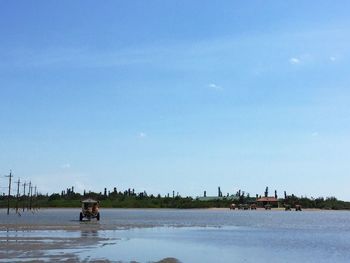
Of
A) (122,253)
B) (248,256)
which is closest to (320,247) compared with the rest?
(248,256)

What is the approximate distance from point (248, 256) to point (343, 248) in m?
11.1

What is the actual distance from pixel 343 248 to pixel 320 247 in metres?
1.66

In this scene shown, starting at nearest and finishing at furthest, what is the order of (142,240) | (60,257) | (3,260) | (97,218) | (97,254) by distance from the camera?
(3,260)
(60,257)
(97,254)
(142,240)
(97,218)

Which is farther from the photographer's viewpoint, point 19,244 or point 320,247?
point 320,247

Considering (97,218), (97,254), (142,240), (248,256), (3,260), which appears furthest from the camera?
(97,218)

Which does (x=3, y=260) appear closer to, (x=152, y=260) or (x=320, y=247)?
(x=152, y=260)

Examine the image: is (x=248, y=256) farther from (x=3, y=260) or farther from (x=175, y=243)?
(x=3, y=260)

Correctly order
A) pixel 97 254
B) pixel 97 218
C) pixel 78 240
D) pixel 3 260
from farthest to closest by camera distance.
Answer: pixel 97 218, pixel 78 240, pixel 97 254, pixel 3 260

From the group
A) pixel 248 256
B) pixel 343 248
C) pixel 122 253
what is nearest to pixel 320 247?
pixel 343 248

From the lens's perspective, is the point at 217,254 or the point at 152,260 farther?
the point at 217,254

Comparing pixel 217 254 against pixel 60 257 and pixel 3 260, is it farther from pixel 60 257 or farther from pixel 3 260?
pixel 3 260

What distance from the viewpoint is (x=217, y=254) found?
37.2 meters

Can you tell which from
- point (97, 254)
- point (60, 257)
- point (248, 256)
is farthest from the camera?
point (248, 256)

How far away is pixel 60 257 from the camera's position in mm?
30828
